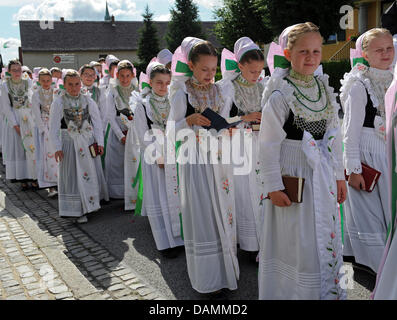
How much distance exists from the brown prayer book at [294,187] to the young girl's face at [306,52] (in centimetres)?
74

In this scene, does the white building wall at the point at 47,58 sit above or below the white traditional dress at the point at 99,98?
above

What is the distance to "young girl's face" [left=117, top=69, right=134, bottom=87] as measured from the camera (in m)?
6.59

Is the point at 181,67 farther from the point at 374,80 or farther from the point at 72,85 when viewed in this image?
the point at 72,85

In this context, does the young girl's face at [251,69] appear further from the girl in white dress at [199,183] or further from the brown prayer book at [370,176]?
the brown prayer book at [370,176]

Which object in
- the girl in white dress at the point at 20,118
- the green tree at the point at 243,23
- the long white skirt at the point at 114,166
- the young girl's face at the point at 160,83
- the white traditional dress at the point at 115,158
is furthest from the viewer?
the green tree at the point at 243,23

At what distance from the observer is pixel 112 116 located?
675 centimetres

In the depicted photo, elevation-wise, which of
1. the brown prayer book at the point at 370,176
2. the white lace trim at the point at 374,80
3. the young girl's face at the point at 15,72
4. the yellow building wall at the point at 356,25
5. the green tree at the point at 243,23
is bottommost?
the brown prayer book at the point at 370,176

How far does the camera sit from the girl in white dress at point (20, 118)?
8219 mm

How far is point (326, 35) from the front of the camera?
77.5 ft

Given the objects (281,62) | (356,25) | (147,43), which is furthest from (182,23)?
(281,62)

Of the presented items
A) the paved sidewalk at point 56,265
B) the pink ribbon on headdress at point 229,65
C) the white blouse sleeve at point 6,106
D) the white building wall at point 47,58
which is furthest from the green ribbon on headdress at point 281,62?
the white building wall at point 47,58

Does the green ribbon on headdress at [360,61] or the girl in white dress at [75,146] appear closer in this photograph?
the green ribbon on headdress at [360,61]

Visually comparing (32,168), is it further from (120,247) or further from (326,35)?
(326,35)
